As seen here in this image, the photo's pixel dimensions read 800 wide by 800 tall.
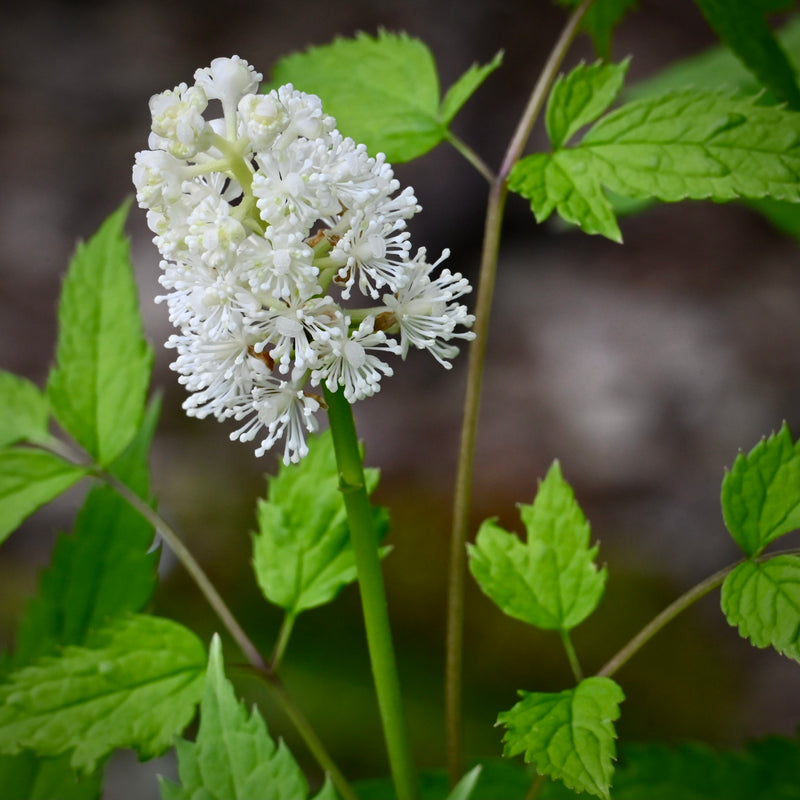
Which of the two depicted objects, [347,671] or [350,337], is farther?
[347,671]

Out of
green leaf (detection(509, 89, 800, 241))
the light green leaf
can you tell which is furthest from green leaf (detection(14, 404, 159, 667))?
green leaf (detection(509, 89, 800, 241))

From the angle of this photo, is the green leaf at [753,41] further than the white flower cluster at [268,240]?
Yes

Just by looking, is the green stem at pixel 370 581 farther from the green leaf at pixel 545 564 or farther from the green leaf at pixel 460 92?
the green leaf at pixel 460 92

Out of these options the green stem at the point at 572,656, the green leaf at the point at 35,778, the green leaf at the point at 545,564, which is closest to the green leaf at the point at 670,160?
the green leaf at the point at 545,564

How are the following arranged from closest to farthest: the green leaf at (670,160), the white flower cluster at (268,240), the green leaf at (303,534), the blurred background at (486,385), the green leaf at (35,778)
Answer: the white flower cluster at (268,240)
the green leaf at (670,160)
the green leaf at (303,534)
the green leaf at (35,778)
the blurred background at (486,385)

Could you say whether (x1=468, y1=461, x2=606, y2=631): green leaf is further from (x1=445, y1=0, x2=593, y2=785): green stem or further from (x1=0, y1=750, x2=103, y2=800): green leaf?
(x1=0, y1=750, x2=103, y2=800): green leaf

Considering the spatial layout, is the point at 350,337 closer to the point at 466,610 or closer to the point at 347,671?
the point at 347,671

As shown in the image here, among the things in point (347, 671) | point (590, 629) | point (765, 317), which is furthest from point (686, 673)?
point (765, 317)
